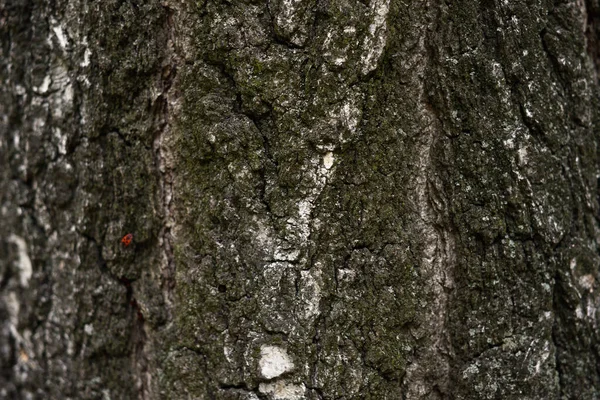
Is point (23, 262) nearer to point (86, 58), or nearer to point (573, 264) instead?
point (86, 58)

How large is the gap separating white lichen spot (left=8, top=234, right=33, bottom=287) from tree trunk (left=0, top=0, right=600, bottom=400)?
20 centimetres

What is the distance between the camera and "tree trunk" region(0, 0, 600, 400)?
120cm

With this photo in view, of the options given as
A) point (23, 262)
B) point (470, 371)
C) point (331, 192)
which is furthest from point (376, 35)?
point (23, 262)

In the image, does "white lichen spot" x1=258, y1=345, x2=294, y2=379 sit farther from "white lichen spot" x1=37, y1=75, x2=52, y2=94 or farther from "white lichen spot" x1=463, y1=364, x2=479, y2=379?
"white lichen spot" x1=37, y1=75, x2=52, y2=94

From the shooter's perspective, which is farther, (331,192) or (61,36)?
(61,36)

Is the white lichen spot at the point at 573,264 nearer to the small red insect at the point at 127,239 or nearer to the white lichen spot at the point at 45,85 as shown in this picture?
the small red insect at the point at 127,239

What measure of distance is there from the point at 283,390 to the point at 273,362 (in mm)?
73

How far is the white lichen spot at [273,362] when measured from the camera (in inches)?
48.5

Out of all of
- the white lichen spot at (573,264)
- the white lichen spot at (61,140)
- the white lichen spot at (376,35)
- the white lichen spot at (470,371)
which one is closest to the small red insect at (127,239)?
the white lichen spot at (61,140)

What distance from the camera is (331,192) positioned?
47.4 inches

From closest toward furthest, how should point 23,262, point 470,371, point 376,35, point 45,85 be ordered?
point 376,35 → point 470,371 → point 45,85 → point 23,262

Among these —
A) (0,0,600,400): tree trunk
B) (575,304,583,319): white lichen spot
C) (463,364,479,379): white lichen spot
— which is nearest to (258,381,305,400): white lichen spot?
(0,0,600,400): tree trunk

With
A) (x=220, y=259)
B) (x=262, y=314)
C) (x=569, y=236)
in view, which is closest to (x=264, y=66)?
(x=220, y=259)

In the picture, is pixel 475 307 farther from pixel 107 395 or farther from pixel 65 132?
pixel 65 132
